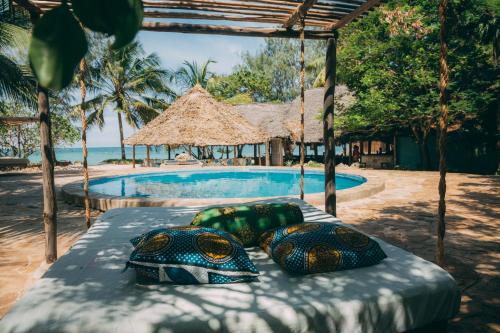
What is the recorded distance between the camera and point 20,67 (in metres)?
10.9

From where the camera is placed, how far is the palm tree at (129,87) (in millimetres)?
23703

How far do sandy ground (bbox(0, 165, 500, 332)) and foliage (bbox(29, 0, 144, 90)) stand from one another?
2.99 metres

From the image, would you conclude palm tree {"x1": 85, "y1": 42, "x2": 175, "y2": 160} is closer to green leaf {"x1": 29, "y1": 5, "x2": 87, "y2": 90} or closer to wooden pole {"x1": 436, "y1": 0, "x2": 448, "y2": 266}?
wooden pole {"x1": 436, "y1": 0, "x2": 448, "y2": 266}

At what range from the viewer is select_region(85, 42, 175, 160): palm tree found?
23703 millimetres

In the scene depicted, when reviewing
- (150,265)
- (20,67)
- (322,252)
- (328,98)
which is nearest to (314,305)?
(322,252)

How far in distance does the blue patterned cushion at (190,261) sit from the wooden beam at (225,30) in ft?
8.41

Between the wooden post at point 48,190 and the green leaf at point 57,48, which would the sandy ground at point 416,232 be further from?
the green leaf at point 57,48

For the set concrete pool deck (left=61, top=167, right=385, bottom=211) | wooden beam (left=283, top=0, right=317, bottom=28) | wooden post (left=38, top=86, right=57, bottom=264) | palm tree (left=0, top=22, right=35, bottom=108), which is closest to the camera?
wooden beam (left=283, top=0, right=317, bottom=28)

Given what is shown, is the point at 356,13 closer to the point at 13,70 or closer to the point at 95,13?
the point at 95,13

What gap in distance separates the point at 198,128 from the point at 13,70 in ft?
32.9

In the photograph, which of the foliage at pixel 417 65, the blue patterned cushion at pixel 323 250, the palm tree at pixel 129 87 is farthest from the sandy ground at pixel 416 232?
the palm tree at pixel 129 87

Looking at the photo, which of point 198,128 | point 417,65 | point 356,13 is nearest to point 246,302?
point 356,13

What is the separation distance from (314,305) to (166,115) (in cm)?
1968

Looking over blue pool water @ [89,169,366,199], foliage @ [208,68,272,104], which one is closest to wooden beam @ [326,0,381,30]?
blue pool water @ [89,169,366,199]
